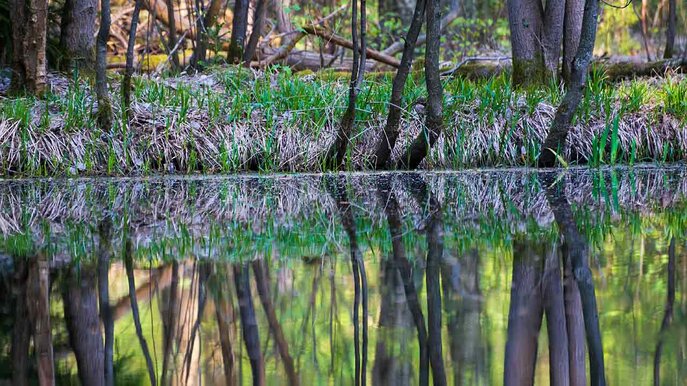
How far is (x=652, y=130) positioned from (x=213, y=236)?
557cm

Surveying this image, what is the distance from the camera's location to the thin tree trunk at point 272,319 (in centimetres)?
207

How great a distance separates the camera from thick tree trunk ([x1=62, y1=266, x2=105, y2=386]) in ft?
7.09

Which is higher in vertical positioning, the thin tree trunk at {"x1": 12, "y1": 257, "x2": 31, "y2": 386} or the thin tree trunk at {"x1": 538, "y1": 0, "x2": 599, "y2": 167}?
the thin tree trunk at {"x1": 538, "y1": 0, "x2": 599, "y2": 167}

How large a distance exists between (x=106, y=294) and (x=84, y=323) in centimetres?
36

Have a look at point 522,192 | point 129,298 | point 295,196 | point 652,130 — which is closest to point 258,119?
point 295,196

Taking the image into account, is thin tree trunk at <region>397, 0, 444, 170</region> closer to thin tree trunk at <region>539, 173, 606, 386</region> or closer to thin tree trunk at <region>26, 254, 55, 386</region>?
thin tree trunk at <region>539, 173, 606, 386</region>

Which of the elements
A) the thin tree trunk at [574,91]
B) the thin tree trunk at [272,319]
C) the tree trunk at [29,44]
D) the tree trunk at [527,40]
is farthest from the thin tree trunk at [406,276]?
the tree trunk at [29,44]

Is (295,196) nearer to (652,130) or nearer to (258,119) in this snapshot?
(258,119)

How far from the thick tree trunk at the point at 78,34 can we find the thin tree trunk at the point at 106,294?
5.33 metres

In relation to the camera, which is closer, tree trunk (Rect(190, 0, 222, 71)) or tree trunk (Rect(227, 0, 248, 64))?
tree trunk (Rect(227, 0, 248, 64))

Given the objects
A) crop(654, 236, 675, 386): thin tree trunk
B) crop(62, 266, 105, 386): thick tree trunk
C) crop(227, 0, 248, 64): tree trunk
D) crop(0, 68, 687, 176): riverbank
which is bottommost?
crop(62, 266, 105, 386): thick tree trunk

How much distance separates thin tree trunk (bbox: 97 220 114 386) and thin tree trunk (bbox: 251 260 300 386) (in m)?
0.43

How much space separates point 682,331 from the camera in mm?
2268

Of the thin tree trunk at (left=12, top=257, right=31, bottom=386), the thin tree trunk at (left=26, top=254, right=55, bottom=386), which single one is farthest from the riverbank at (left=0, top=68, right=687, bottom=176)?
the thin tree trunk at (left=12, top=257, right=31, bottom=386)
